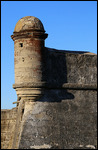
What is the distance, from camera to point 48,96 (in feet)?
45.5

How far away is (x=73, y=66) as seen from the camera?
569 inches

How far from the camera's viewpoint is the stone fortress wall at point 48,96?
1333 centimetres

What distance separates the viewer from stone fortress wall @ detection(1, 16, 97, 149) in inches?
525

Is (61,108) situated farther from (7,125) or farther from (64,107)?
(7,125)

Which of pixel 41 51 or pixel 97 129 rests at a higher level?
pixel 41 51

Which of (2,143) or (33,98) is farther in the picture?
(2,143)

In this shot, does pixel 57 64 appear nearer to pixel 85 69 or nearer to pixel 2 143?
pixel 85 69

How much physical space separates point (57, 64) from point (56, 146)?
103 inches

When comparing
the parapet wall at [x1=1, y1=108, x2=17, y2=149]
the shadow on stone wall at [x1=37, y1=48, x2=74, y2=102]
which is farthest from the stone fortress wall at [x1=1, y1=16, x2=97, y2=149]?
the parapet wall at [x1=1, y1=108, x2=17, y2=149]

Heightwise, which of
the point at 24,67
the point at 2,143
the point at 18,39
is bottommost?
the point at 2,143

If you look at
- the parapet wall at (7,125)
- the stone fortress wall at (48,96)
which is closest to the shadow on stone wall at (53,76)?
the stone fortress wall at (48,96)

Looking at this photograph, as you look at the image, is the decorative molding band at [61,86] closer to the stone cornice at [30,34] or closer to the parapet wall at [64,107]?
the parapet wall at [64,107]

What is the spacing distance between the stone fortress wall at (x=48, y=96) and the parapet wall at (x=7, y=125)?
1069mm

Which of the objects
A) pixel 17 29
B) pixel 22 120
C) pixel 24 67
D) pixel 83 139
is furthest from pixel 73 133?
pixel 17 29
